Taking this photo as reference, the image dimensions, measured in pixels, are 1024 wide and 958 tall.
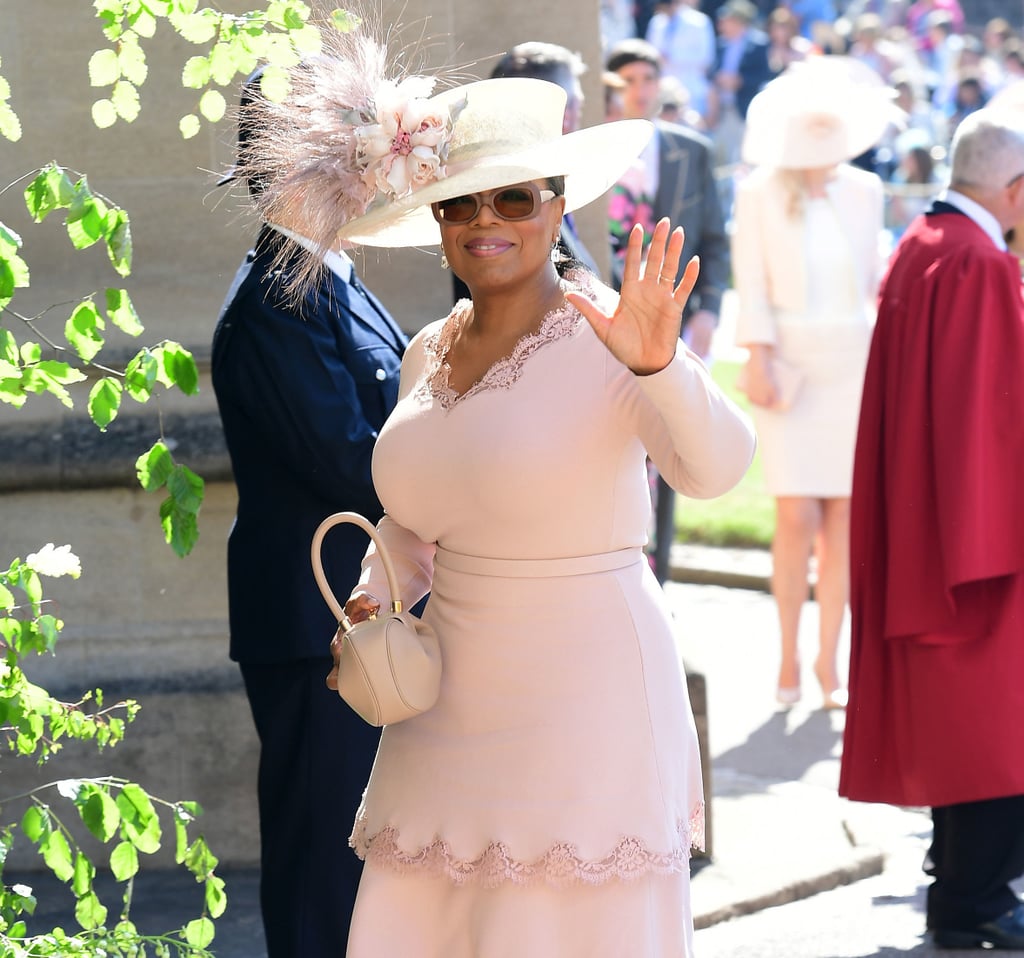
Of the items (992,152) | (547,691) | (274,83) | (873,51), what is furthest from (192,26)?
(873,51)

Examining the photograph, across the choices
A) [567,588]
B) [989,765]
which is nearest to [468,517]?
[567,588]

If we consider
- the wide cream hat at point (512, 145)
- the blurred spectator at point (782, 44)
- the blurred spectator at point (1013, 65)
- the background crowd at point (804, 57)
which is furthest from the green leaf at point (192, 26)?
the blurred spectator at point (1013, 65)

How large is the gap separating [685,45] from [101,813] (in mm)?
16724

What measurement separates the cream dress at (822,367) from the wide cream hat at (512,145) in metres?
4.24

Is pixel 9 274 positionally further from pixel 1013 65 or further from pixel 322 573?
pixel 1013 65

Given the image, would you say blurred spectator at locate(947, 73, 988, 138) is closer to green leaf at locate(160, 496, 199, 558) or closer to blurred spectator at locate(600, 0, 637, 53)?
blurred spectator at locate(600, 0, 637, 53)

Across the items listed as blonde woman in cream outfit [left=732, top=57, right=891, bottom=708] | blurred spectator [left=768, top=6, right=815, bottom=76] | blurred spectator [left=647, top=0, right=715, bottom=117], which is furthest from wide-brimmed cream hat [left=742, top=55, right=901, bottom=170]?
blurred spectator [left=768, top=6, right=815, bottom=76]

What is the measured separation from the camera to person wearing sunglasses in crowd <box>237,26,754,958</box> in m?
3.19

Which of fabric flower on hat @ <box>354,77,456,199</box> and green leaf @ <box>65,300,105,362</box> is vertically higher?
fabric flower on hat @ <box>354,77,456,199</box>

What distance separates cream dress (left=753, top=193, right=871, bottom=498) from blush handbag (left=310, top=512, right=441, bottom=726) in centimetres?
455

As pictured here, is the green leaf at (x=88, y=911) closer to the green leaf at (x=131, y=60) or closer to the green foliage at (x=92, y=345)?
the green foliage at (x=92, y=345)

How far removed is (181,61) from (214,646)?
66.4 inches

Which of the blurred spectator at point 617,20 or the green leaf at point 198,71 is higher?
the blurred spectator at point 617,20

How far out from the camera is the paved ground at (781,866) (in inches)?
206
